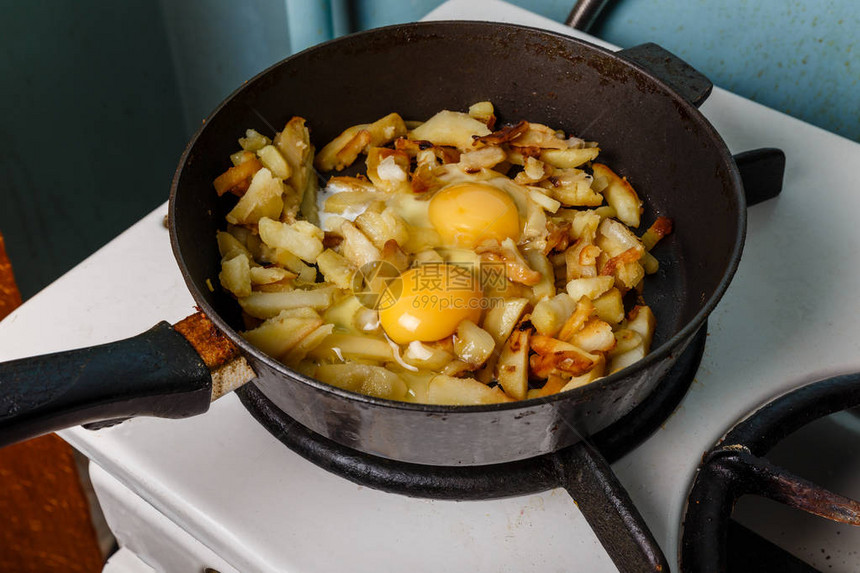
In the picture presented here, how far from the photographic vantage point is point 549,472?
902 mm

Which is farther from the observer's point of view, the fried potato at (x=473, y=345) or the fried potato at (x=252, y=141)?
the fried potato at (x=252, y=141)

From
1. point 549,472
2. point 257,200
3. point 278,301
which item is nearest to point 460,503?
point 549,472

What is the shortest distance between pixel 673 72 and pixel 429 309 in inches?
21.0

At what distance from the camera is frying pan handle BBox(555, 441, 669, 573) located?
2.61 ft

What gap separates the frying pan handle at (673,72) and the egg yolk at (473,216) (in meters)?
0.28

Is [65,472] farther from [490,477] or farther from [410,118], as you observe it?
[490,477]

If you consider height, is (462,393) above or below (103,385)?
below

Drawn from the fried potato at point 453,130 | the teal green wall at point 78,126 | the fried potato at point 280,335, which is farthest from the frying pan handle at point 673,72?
the teal green wall at point 78,126

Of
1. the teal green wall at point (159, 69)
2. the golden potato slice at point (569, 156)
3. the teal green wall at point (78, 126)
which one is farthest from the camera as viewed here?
the teal green wall at point (78, 126)

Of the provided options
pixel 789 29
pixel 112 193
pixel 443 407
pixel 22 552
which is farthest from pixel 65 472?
pixel 789 29

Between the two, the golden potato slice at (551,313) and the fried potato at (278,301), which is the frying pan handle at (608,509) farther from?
the fried potato at (278,301)

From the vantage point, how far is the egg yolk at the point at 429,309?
1.02m

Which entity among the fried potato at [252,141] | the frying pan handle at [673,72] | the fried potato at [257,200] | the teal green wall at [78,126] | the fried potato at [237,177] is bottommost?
the teal green wall at [78,126]

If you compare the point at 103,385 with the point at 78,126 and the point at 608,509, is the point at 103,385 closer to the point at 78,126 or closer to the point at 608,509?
the point at 608,509
